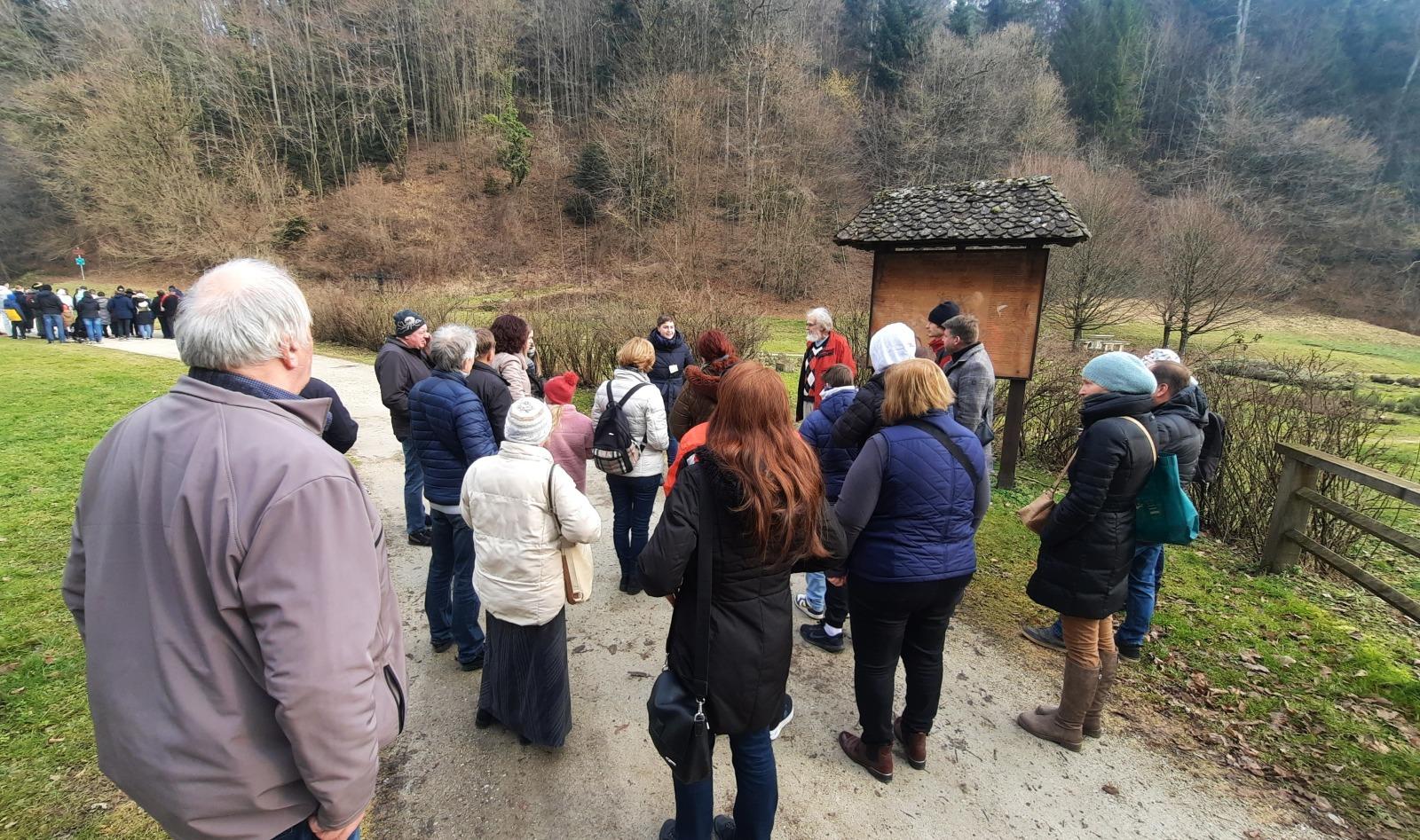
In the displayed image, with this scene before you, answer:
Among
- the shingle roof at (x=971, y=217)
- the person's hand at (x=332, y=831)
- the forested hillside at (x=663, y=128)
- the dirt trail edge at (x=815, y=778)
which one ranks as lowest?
the dirt trail edge at (x=815, y=778)

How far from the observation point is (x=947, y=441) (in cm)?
251

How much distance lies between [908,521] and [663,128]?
3767 centimetres

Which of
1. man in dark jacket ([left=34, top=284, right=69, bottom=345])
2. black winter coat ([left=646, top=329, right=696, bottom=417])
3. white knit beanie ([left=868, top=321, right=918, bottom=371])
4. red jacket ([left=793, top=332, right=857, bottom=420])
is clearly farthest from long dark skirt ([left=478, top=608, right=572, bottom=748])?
man in dark jacket ([left=34, top=284, right=69, bottom=345])

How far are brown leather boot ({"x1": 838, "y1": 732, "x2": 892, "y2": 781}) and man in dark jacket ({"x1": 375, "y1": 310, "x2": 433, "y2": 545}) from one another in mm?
3540

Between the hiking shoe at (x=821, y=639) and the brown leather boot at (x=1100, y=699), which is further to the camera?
the hiking shoe at (x=821, y=639)

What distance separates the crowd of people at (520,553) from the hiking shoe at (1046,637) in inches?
0.9

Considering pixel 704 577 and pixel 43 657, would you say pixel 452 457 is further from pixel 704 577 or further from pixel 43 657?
pixel 43 657

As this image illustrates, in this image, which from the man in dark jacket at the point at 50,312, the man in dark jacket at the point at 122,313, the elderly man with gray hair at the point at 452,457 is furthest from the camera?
the man in dark jacket at the point at 122,313

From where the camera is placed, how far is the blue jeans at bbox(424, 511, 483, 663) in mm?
3326

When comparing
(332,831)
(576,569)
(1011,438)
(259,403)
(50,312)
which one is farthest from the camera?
(50,312)

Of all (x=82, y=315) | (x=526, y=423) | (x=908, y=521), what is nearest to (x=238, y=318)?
(x=526, y=423)

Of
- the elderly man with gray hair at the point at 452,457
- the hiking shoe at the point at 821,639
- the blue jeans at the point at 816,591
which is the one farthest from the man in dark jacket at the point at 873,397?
the elderly man with gray hair at the point at 452,457

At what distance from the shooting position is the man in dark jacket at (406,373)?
15.1 feet

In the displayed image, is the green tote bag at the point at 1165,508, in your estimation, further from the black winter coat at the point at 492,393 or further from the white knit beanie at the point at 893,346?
the black winter coat at the point at 492,393
